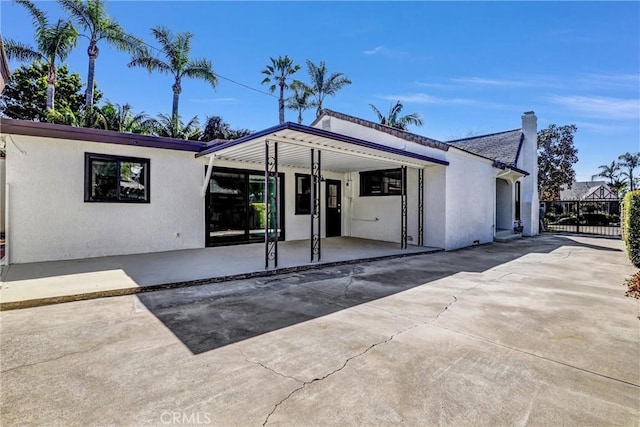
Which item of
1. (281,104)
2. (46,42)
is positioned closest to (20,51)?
(46,42)

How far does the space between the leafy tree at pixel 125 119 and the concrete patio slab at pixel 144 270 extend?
1206 cm

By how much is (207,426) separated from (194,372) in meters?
0.71

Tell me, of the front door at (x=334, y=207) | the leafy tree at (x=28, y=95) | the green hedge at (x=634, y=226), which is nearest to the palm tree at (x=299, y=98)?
the front door at (x=334, y=207)

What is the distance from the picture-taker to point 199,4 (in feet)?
36.0

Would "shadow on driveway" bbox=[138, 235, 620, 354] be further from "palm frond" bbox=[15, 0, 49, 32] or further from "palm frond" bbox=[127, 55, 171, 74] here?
"palm frond" bbox=[15, 0, 49, 32]

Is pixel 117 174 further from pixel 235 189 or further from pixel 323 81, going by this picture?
pixel 323 81

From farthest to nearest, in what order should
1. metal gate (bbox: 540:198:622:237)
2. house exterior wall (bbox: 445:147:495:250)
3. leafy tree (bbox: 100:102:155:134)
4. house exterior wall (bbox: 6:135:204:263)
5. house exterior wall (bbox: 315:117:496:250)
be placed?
metal gate (bbox: 540:198:622:237)
leafy tree (bbox: 100:102:155:134)
house exterior wall (bbox: 445:147:495:250)
house exterior wall (bbox: 315:117:496:250)
house exterior wall (bbox: 6:135:204:263)

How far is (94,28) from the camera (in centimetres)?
1752

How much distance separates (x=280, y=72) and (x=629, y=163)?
42817mm

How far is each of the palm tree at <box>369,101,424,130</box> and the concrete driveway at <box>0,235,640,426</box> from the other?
2121cm

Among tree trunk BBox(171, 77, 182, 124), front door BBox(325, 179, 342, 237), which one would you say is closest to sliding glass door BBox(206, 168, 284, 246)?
front door BBox(325, 179, 342, 237)

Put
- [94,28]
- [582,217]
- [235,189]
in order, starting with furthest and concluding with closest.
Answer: [582,217] < [94,28] < [235,189]

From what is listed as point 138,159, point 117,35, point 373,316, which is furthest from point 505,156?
point 117,35

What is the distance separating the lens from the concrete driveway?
6.69 feet
